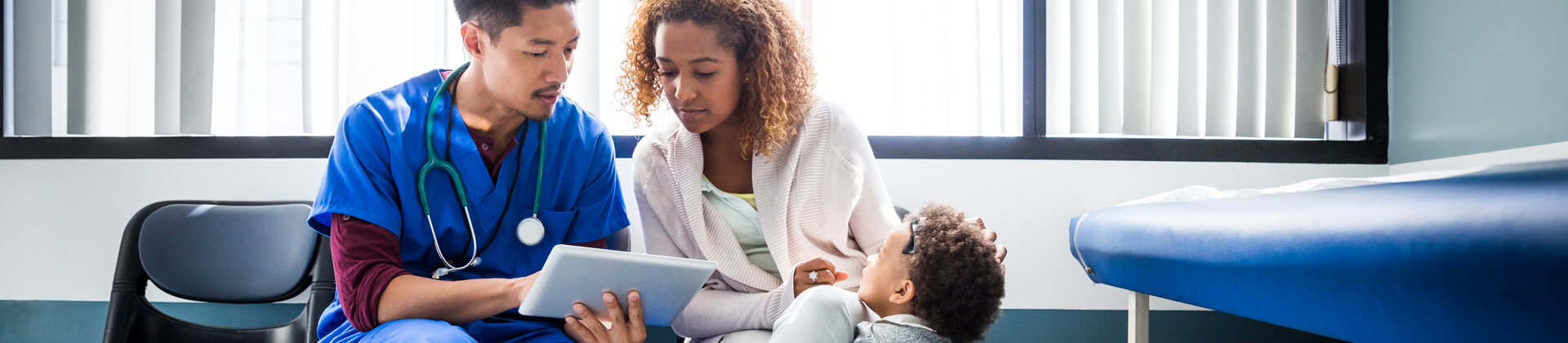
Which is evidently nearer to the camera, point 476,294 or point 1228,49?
point 476,294

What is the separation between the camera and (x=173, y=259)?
186 cm

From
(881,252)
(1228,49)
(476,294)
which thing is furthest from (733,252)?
(1228,49)

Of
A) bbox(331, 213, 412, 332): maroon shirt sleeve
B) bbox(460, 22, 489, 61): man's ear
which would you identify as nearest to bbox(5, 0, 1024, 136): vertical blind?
bbox(460, 22, 489, 61): man's ear

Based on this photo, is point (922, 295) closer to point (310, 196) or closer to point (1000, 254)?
point (1000, 254)

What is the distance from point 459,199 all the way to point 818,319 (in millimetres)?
608

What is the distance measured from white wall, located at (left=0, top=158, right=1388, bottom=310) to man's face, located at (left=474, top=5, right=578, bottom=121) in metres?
0.96

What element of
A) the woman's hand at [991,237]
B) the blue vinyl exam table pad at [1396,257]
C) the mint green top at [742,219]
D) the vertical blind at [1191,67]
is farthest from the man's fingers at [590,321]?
the vertical blind at [1191,67]

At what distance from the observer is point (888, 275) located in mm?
1440

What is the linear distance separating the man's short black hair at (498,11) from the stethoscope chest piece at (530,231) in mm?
299

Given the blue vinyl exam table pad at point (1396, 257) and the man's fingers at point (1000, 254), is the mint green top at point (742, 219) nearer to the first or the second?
the man's fingers at point (1000, 254)

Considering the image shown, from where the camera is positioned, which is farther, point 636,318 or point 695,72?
point 695,72

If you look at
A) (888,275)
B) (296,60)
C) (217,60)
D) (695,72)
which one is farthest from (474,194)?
(217,60)

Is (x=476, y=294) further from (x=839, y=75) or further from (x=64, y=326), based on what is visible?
(x=64, y=326)

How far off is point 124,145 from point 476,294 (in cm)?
175
